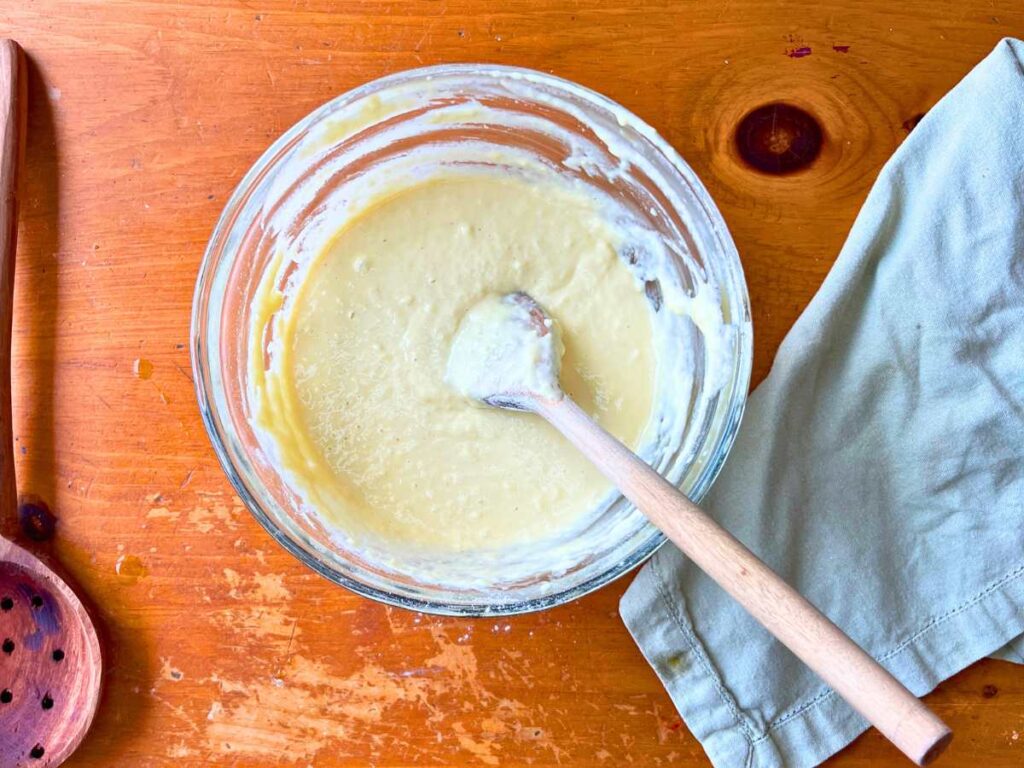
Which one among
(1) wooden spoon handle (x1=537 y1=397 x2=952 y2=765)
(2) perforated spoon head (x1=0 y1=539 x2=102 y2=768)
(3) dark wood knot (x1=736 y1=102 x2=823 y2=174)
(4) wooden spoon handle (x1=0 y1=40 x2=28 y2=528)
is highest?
(4) wooden spoon handle (x1=0 y1=40 x2=28 y2=528)

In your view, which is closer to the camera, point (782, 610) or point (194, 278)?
point (782, 610)

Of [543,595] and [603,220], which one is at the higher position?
[603,220]

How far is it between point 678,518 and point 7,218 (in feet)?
2.86

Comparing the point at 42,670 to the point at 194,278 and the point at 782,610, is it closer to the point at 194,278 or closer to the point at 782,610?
the point at 194,278

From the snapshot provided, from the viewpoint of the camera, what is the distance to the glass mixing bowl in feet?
3.37

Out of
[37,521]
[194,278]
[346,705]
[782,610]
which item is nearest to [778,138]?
[782,610]

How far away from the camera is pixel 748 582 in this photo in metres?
0.76

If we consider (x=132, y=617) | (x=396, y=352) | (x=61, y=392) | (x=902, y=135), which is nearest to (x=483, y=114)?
(x=396, y=352)

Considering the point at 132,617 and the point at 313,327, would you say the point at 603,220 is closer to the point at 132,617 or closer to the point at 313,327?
the point at 313,327

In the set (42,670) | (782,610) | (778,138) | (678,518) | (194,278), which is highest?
(194,278)

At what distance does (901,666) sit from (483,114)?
835 millimetres

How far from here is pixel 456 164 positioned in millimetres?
1158

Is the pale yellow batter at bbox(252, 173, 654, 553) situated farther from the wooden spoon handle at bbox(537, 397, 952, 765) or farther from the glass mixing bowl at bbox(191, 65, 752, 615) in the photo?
the wooden spoon handle at bbox(537, 397, 952, 765)

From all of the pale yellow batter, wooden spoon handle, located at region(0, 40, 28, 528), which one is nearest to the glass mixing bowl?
the pale yellow batter
